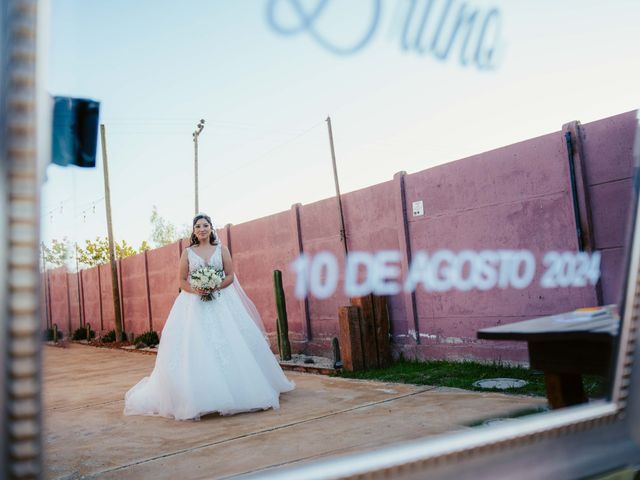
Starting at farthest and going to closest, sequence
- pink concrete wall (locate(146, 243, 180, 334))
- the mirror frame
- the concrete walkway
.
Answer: pink concrete wall (locate(146, 243, 180, 334)), the concrete walkway, the mirror frame

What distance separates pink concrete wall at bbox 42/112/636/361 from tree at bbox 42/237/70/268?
10.1 feet

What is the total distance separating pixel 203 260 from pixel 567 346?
382 cm

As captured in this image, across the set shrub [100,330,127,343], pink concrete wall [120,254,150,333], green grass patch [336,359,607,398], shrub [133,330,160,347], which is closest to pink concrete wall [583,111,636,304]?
green grass patch [336,359,607,398]

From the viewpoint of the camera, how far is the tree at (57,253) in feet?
3.68

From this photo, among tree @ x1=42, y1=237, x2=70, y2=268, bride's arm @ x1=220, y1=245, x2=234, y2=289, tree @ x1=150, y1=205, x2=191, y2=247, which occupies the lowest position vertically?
tree @ x1=42, y1=237, x2=70, y2=268

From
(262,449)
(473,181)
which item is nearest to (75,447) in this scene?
(262,449)

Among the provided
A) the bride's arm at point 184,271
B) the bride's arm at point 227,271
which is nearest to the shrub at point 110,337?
the bride's arm at point 184,271

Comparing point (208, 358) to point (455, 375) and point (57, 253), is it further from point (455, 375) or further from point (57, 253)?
point (57, 253)

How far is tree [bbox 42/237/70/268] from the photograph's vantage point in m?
1.12

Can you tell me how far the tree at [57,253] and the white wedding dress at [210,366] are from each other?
348 cm

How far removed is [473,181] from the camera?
5.72 metres

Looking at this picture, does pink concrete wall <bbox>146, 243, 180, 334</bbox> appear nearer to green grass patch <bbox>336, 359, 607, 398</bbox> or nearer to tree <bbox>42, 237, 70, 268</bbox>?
green grass patch <bbox>336, 359, 607, 398</bbox>

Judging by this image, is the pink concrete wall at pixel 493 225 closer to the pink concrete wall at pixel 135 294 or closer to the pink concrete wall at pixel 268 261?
the pink concrete wall at pixel 268 261

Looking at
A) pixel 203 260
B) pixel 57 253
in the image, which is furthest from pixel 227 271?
pixel 57 253
